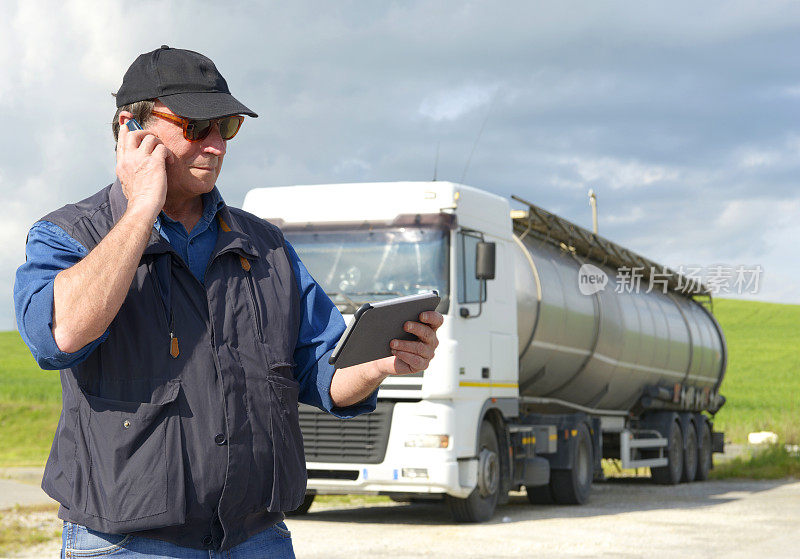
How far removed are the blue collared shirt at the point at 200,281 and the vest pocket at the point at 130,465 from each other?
6.5 inches

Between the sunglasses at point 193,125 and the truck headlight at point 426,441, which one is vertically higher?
the sunglasses at point 193,125

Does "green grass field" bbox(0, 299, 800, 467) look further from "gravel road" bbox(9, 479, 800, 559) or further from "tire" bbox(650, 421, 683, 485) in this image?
"gravel road" bbox(9, 479, 800, 559)

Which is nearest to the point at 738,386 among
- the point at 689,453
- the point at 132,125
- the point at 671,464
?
the point at 689,453

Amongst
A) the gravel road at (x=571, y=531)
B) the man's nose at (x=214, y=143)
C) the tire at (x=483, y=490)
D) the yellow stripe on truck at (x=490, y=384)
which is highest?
the man's nose at (x=214, y=143)

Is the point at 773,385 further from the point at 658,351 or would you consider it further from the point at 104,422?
the point at 104,422

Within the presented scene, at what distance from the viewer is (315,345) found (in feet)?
10.1

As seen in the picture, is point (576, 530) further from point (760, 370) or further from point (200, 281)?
point (760, 370)

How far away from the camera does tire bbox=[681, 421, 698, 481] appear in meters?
21.8

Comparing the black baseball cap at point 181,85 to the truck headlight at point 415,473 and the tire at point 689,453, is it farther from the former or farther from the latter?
the tire at point 689,453

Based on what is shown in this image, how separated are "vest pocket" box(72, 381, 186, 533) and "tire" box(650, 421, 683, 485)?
62.1ft

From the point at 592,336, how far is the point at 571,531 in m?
4.71

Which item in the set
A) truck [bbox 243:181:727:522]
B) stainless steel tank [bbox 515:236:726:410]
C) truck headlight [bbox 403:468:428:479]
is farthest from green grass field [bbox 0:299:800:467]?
truck headlight [bbox 403:468:428:479]

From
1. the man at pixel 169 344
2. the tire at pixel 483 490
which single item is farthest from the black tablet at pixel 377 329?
the tire at pixel 483 490

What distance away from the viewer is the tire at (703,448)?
898 inches
